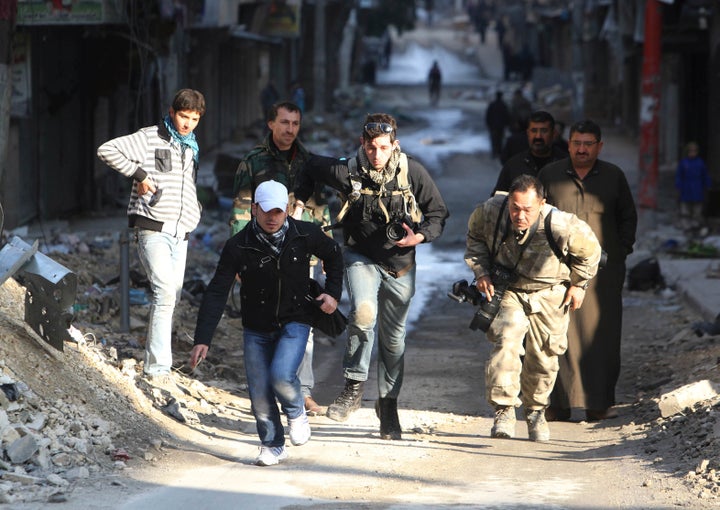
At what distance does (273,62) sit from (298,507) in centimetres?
3832

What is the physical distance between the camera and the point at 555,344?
7992 mm

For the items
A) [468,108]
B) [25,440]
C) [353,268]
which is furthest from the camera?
[468,108]

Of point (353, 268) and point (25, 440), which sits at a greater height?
point (353, 268)

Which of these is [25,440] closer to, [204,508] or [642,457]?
[204,508]

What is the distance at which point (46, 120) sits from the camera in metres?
18.5

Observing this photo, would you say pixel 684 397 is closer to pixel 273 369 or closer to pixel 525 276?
pixel 525 276

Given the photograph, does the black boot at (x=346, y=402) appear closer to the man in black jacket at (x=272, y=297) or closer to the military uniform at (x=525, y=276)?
the military uniform at (x=525, y=276)

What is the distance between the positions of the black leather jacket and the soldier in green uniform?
1514mm

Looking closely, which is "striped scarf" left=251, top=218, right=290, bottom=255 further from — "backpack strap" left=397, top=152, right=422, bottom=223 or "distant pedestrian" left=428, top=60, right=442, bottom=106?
"distant pedestrian" left=428, top=60, right=442, bottom=106

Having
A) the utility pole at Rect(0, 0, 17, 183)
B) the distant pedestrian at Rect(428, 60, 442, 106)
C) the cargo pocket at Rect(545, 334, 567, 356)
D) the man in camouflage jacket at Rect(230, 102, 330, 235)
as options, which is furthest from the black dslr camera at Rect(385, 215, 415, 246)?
the distant pedestrian at Rect(428, 60, 442, 106)

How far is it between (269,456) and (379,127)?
1961 millimetres

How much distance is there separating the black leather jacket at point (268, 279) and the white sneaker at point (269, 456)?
2.16ft

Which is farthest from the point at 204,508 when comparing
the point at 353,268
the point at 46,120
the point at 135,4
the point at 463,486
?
the point at 46,120

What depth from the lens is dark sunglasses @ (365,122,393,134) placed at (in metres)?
7.55
